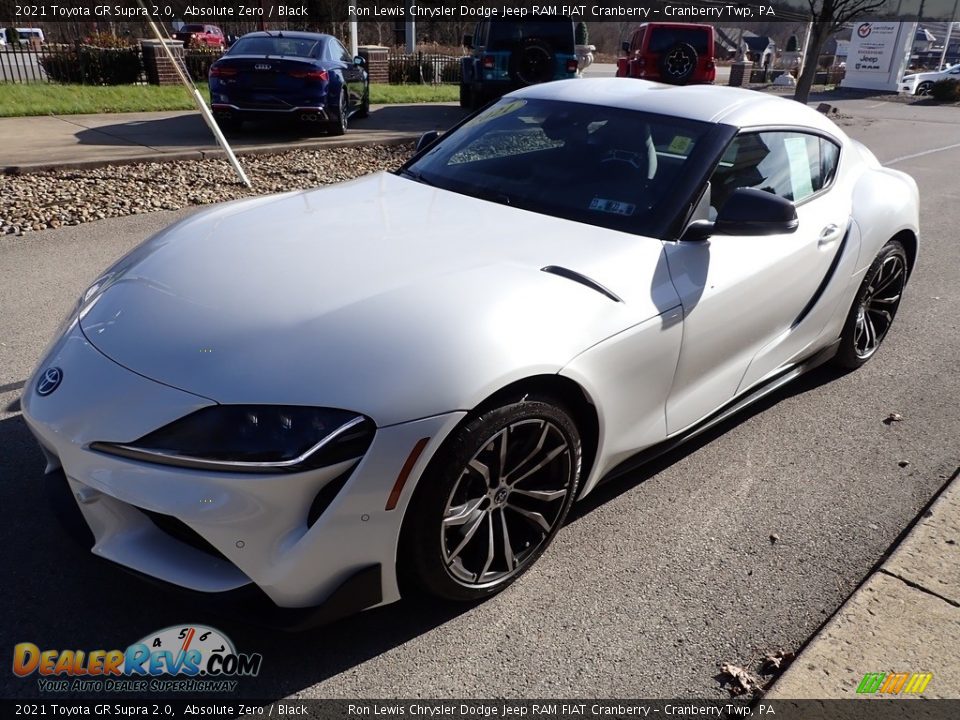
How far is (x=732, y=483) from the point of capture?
3.50 meters

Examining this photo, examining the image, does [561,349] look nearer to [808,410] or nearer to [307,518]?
[307,518]

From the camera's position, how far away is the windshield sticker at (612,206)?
3.19m

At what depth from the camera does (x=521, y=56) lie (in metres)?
14.7

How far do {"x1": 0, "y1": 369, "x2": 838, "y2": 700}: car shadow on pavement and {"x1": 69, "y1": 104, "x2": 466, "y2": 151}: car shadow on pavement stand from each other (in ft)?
26.8

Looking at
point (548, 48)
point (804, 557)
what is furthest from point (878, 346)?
point (548, 48)

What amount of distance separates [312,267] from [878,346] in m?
3.74

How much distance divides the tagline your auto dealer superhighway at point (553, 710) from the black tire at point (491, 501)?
35 centimetres

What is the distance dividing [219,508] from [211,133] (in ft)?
33.9

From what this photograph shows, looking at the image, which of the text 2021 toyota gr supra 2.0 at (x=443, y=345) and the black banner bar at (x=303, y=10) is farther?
the black banner bar at (x=303, y=10)

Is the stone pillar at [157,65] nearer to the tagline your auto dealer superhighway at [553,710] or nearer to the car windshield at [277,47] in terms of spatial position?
the car windshield at [277,47]

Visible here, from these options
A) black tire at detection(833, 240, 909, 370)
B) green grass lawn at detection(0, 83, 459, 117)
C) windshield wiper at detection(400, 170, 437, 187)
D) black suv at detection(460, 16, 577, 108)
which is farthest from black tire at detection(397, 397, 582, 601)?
black suv at detection(460, 16, 577, 108)

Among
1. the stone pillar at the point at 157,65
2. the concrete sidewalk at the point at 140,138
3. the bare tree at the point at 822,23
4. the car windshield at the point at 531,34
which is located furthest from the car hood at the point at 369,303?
the bare tree at the point at 822,23

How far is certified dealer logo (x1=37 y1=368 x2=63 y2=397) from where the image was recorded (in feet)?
7.83

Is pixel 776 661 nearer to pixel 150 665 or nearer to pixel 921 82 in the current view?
pixel 150 665
